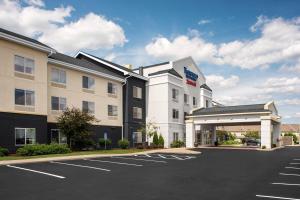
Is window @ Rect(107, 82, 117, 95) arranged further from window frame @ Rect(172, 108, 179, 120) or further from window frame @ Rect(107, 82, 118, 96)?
window frame @ Rect(172, 108, 179, 120)

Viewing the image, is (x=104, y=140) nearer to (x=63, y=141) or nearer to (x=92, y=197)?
(x=63, y=141)

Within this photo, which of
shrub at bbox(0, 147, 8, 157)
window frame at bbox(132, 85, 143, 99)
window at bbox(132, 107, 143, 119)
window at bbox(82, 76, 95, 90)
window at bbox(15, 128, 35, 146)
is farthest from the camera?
window frame at bbox(132, 85, 143, 99)

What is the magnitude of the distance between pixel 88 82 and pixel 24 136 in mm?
10626

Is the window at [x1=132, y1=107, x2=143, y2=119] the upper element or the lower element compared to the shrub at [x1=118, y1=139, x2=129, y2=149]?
upper

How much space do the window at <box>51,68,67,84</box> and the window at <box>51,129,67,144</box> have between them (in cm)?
506

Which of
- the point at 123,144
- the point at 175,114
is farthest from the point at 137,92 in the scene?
the point at 123,144

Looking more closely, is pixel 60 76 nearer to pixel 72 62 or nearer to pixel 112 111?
pixel 72 62

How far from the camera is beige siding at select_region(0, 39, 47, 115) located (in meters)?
25.0

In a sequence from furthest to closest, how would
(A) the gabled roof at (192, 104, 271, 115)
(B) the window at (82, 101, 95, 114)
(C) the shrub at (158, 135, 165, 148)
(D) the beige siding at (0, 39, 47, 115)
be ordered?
(C) the shrub at (158, 135, 165, 148) < (A) the gabled roof at (192, 104, 271, 115) < (B) the window at (82, 101, 95, 114) < (D) the beige siding at (0, 39, 47, 115)

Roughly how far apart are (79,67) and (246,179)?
23.6 meters

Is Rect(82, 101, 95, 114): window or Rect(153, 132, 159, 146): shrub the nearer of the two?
Rect(82, 101, 95, 114): window

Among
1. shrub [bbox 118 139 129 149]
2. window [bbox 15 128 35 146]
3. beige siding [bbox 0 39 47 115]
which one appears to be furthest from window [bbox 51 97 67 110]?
shrub [bbox 118 139 129 149]

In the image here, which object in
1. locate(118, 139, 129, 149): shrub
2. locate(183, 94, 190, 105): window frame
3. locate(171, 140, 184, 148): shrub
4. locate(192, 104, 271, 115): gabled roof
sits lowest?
locate(171, 140, 184, 148): shrub

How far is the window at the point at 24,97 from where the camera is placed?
26.1m
